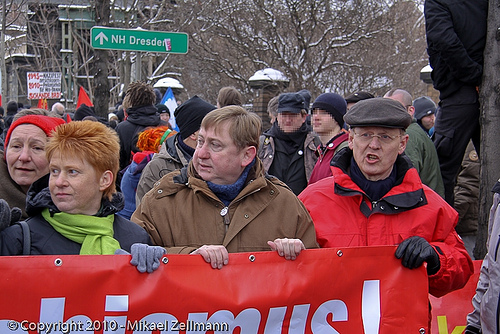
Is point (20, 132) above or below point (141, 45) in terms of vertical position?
below

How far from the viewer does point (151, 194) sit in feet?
10.7

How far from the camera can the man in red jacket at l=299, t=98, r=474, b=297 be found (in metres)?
3.37

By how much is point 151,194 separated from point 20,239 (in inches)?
28.0

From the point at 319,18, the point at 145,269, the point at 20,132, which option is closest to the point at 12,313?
the point at 145,269

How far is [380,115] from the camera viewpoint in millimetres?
3496

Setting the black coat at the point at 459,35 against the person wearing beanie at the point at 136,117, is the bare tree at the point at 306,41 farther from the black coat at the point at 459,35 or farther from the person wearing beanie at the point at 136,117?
the black coat at the point at 459,35

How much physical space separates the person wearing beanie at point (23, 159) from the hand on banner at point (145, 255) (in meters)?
1.10

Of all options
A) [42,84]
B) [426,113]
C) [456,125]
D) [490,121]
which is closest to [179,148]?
[490,121]

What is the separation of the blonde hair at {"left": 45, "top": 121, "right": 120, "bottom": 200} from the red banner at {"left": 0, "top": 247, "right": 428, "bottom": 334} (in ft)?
1.52

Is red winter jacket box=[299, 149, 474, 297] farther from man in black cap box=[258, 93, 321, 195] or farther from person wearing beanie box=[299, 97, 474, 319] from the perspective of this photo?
man in black cap box=[258, 93, 321, 195]

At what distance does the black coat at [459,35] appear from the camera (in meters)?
5.57

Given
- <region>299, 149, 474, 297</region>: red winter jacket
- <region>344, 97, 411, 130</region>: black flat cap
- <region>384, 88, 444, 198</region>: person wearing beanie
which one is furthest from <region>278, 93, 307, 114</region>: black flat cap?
<region>299, 149, 474, 297</region>: red winter jacket

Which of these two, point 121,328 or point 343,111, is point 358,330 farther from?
point 343,111

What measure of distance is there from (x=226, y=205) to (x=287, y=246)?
1.33 feet
